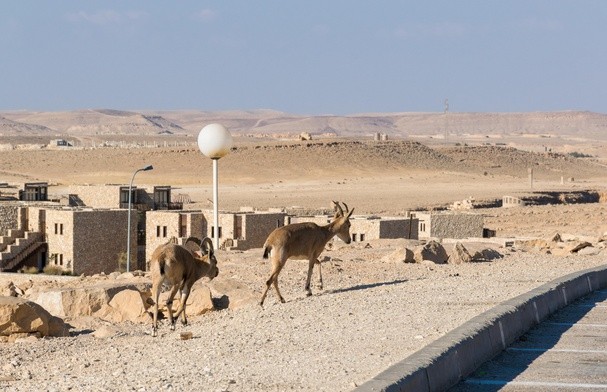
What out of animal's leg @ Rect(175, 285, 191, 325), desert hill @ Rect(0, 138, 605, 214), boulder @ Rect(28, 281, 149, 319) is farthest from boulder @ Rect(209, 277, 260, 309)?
desert hill @ Rect(0, 138, 605, 214)

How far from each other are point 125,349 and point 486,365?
13.0ft

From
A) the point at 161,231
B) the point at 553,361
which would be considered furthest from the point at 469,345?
the point at 161,231

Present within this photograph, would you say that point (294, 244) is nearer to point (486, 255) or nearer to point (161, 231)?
point (486, 255)

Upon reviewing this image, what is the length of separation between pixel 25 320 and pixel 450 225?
88.5 ft

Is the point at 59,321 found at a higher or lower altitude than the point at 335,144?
lower

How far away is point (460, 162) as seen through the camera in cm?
11875

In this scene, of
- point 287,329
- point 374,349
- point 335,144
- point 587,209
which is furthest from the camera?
point 335,144

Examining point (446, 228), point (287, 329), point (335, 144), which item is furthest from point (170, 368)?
point (335, 144)

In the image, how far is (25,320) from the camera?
16188 mm

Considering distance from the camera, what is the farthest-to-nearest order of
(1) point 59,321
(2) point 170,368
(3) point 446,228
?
(3) point 446,228 < (1) point 59,321 < (2) point 170,368

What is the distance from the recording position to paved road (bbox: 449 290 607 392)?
909 cm

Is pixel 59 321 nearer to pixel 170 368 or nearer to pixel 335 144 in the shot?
pixel 170 368

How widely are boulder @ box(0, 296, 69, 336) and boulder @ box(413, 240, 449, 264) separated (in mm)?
6526

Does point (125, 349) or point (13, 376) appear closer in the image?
point (13, 376)
